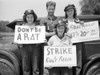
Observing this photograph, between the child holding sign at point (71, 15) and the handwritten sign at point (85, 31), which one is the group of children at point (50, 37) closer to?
Answer: the child holding sign at point (71, 15)

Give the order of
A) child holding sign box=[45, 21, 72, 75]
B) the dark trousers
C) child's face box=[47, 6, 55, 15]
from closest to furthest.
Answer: child holding sign box=[45, 21, 72, 75]
the dark trousers
child's face box=[47, 6, 55, 15]

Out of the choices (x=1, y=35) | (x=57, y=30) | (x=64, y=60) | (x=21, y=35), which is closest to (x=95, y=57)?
(x=64, y=60)

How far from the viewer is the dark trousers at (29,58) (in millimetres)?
4004

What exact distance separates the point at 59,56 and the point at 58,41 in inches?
11.4

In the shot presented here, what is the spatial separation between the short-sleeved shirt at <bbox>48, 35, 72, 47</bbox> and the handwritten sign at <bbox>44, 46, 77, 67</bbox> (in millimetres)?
77

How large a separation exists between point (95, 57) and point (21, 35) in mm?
1549

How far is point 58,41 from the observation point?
3.92 meters

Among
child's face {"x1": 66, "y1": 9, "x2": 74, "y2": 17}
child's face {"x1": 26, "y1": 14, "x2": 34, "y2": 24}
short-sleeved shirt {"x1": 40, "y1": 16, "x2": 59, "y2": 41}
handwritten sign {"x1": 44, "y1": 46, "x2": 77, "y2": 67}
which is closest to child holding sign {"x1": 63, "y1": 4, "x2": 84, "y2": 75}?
child's face {"x1": 66, "y1": 9, "x2": 74, "y2": 17}

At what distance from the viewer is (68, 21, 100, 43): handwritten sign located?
418 centimetres

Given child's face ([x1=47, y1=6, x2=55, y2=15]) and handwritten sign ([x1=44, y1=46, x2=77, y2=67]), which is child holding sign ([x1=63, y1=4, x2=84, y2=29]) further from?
handwritten sign ([x1=44, y1=46, x2=77, y2=67])

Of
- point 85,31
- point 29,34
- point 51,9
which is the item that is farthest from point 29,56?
point 85,31

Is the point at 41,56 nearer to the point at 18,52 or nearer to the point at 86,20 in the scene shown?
the point at 18,52

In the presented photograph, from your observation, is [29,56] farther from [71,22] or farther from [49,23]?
[71,22]

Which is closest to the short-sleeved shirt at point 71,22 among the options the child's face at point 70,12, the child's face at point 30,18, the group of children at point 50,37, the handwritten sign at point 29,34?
the group of children at point 50,37
